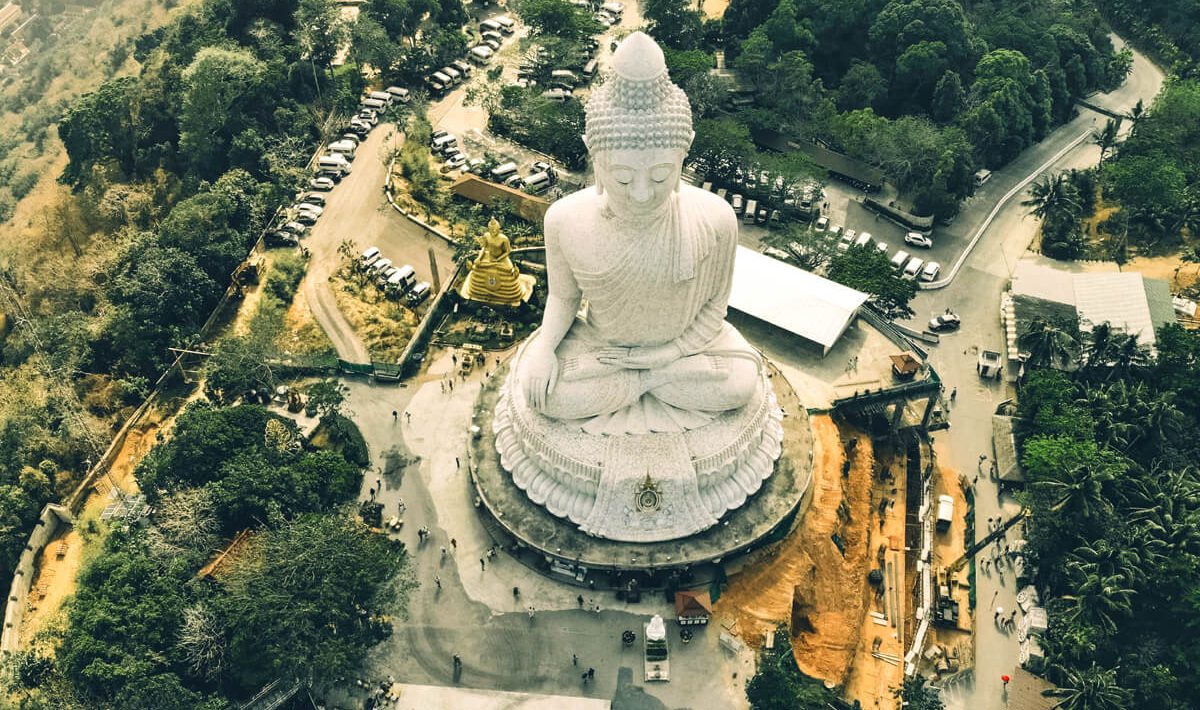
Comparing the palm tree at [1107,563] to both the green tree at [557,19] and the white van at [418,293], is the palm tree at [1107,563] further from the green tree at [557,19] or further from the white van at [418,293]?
the green tree at [557,19]

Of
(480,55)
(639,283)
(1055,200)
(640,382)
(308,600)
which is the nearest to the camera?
(639,283)

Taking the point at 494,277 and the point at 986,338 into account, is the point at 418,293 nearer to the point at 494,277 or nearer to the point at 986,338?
the point at 494,277

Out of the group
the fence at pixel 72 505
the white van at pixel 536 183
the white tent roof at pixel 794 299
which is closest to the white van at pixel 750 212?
the white tent roof at pixel 794 299


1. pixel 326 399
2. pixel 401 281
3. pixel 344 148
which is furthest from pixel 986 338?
pixel 344 148

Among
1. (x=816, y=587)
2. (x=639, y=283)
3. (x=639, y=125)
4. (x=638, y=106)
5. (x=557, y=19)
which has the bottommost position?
(x=816, y=587)

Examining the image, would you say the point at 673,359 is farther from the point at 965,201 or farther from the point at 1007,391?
the point at 965,201

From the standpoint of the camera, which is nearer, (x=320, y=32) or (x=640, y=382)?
(x=640, y=382)
